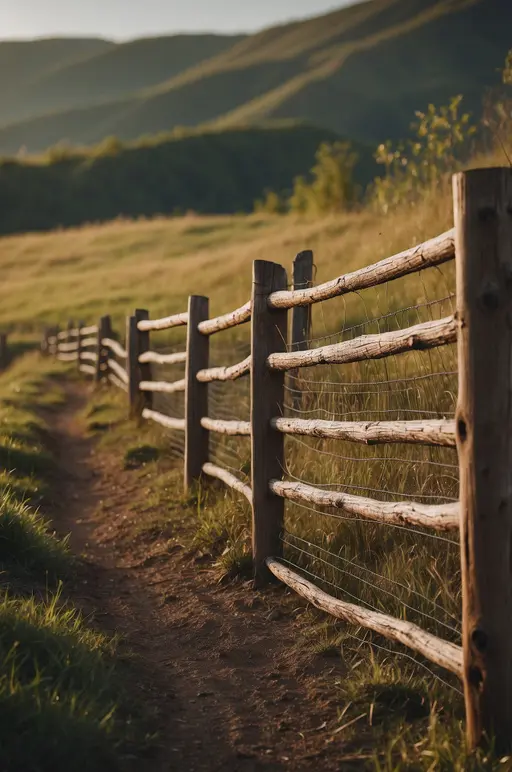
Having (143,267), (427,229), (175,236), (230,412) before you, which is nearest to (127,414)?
(230,412)

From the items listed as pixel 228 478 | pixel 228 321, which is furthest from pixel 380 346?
pixel 228 478

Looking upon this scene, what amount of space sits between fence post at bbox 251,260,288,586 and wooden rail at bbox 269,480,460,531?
0.35ft

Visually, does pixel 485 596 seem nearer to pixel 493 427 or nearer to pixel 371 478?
pixel 493 427

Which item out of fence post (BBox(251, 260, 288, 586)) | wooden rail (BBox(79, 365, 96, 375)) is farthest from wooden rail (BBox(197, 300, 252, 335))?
wooden rail (BBox(79, 365, 96, 375))

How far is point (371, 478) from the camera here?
4.77 m

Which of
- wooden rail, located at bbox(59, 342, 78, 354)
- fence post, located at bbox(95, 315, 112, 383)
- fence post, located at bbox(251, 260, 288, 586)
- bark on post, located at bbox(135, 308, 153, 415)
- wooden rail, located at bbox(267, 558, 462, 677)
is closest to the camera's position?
wooden rail, located at bbox(267, 558, 462, 677)

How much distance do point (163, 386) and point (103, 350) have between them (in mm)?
5956

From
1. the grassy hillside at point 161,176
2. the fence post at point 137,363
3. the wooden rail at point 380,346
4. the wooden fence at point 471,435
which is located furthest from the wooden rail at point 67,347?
the grassy hillside at point 161,176

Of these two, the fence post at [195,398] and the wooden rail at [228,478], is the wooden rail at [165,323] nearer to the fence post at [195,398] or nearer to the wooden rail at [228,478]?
the fence post at [195,398]

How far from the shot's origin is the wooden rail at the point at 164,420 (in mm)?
7409

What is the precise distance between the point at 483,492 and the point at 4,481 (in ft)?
13.7

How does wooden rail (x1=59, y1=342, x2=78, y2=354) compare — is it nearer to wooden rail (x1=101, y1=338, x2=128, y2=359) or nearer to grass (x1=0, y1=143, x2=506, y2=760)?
wooden rail (x1=101, y1=338, x2=128, y2=359)

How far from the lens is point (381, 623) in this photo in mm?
3367

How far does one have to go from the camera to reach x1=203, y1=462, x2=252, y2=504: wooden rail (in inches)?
201
